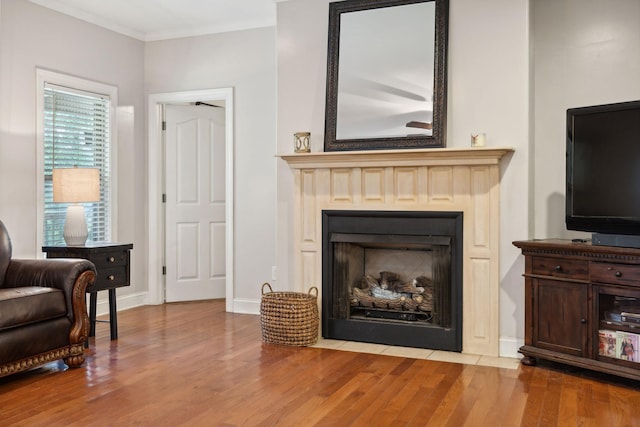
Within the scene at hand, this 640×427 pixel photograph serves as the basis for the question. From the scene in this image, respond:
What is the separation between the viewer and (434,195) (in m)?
4.20

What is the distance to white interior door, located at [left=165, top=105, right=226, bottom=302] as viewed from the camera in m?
6.07

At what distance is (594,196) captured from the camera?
144 inches

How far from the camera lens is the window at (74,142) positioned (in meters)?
4.90

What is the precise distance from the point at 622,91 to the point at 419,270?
1.84 meters

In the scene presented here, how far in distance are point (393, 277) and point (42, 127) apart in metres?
3.03

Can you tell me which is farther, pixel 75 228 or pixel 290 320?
pixel 75 228

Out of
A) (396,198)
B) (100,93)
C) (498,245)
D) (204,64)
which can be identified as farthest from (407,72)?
(100,93)

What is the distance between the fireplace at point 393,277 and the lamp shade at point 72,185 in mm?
1795

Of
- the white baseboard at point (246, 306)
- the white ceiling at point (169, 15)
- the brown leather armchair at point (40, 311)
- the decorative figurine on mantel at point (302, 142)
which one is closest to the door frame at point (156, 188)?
the white ceiling at point (169, 15)

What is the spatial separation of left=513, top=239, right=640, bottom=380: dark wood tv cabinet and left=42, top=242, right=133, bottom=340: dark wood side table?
292 cm

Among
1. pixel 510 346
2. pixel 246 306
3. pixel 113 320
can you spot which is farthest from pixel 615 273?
pixel 113 320

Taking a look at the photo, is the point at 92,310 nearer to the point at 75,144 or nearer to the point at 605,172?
the point at 75,144

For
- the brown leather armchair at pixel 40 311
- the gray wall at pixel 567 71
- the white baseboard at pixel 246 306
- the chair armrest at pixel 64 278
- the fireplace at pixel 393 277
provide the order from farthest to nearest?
1. the white baseboard at pixel 246 306
2. the fireplace at pixel 393 277
3. the gray wall at pixel 567 71
4. the chair armrest at pixel 64 278
5. the brown leather armchair at pixel 40 311

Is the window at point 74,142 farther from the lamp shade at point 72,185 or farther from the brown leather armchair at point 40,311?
the brown leather armchair at point 40,311
